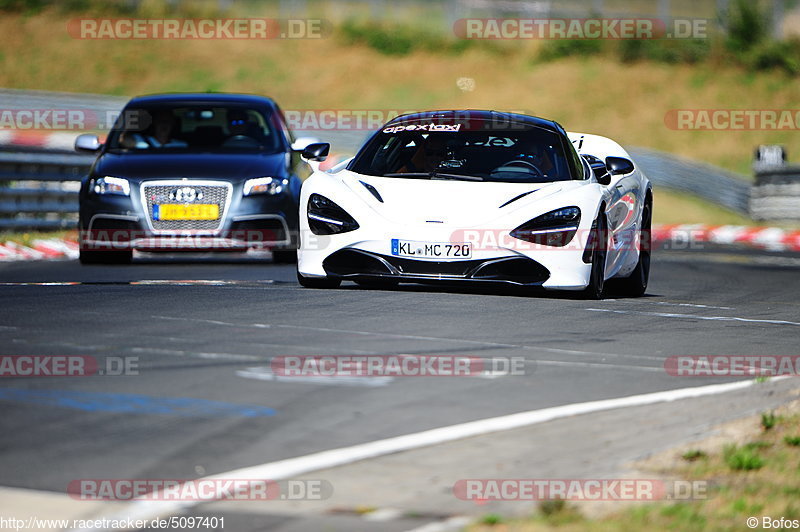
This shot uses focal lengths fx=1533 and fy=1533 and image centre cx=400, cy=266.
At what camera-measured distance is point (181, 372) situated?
7.10 m

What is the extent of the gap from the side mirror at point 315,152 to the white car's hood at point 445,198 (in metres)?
1.41

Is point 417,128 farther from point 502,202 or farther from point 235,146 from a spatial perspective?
point 235,146

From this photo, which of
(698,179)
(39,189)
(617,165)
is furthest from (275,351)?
(698,179)

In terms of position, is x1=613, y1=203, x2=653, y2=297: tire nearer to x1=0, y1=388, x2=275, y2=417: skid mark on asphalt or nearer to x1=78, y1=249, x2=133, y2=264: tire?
x1=78, y1=249, x2=133, y2=264: tire

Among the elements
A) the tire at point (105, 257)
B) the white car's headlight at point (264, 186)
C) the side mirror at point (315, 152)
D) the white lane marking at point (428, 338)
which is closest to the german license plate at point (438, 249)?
the white lane marking at point (428, 338)

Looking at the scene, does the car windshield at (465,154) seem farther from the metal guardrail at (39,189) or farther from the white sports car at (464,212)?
the metal guardrail at (39,189)

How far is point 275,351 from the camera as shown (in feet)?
25.7

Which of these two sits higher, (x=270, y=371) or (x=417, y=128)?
(x=417, y=128)

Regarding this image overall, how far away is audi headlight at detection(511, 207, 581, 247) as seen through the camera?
10.6 metres

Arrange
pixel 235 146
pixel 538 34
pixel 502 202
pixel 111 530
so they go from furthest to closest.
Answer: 1. pixel 538 34
2. pixel 235 146
3. pixel 502 202
4. pixel 111 530

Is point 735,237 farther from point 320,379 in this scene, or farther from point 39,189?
point 320,379

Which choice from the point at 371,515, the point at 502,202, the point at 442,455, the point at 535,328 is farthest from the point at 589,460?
the point at 502,202

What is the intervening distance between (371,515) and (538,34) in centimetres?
5864

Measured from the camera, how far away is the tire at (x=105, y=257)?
586 inches
